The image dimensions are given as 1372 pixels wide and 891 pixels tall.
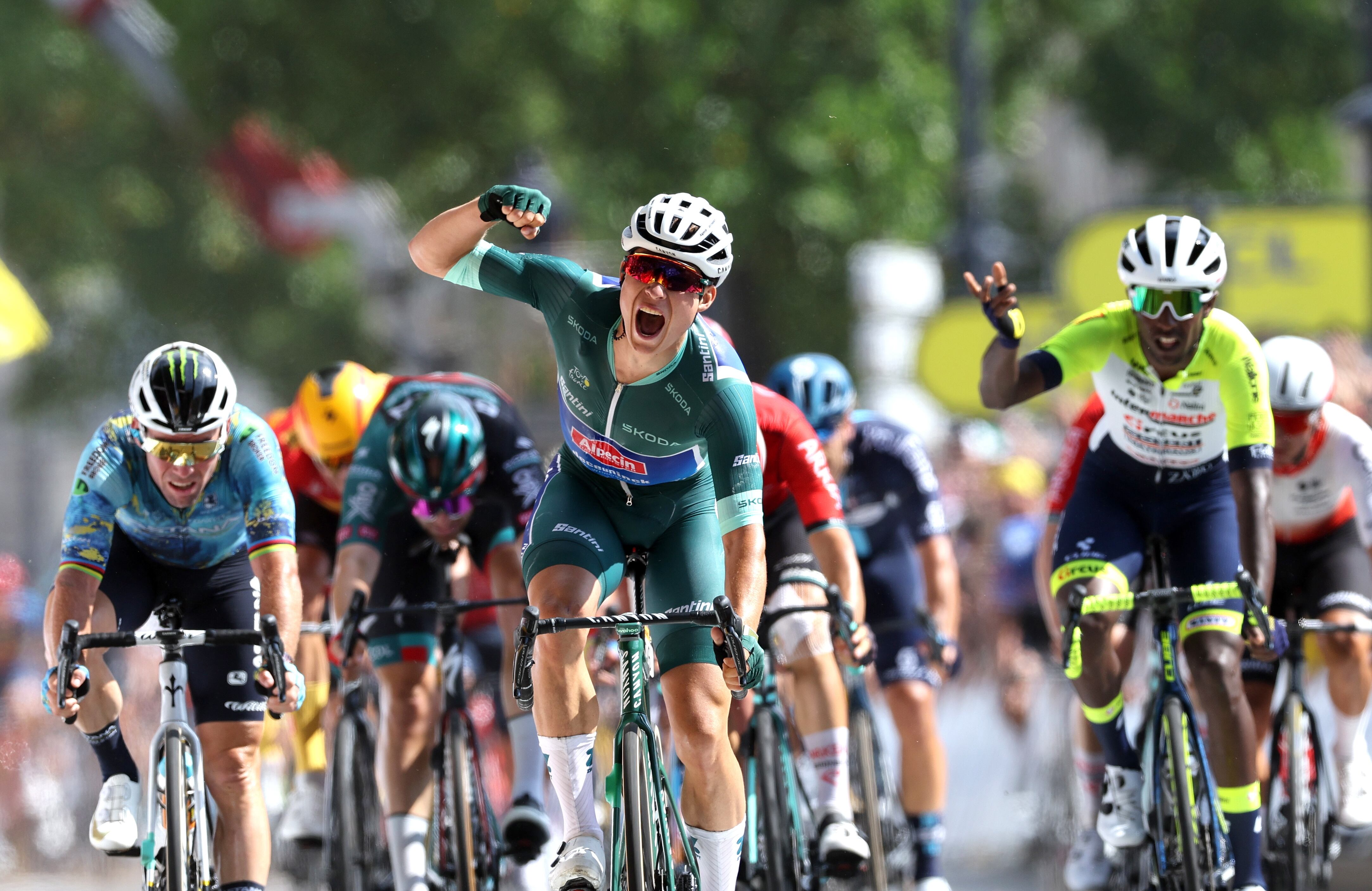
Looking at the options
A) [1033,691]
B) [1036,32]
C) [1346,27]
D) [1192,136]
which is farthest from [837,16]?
[1033,691]

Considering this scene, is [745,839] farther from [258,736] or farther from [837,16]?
[837,16]

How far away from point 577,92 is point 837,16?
8.76 feet

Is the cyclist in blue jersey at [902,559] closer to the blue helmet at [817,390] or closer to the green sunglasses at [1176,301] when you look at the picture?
the blue helmet at [817,390]

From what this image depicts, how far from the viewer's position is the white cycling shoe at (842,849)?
6.95 metres

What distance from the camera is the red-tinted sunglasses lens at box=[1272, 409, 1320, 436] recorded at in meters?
7.71

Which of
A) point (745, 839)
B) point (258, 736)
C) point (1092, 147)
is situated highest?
point (1092, 147)

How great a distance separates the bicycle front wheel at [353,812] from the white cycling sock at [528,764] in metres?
0.56

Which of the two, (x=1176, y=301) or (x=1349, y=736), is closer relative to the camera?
(x=1176, y=301)

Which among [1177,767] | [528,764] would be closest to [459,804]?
[528,764]

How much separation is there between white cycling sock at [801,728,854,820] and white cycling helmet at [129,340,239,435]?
2710 mm

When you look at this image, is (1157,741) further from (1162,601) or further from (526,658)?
(526,658)

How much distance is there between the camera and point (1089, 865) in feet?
24.1

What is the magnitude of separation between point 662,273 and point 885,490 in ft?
11.3

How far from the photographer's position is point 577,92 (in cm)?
1808
